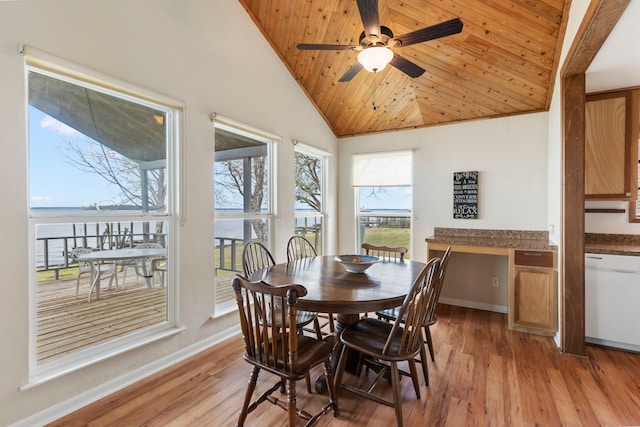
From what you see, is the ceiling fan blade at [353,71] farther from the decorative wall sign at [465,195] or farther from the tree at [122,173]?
the decorative wall sign at [465,195]

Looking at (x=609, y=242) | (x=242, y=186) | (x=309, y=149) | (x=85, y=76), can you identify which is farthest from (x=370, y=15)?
(x=609, y=242)

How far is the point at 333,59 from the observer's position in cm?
355

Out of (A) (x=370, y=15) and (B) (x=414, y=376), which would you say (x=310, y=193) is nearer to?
(A) (x=370, y=15)

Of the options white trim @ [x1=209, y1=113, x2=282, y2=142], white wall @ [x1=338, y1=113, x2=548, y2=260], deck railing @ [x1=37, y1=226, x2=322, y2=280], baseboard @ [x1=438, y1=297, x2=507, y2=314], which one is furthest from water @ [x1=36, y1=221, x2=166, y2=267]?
baseboard @ [x1=438, y1=297, x2=507, y2=314]

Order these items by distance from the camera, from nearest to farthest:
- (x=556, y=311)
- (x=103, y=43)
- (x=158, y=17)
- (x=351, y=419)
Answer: (x=351, y=419) < (x=103, y=43) < (x=158, y=17) < (x=556, y=311)

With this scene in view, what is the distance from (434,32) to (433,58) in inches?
52.7

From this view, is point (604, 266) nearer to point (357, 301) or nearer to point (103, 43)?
point (357, 301)

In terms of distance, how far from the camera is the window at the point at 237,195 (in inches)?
117

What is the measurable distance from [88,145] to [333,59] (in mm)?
2624

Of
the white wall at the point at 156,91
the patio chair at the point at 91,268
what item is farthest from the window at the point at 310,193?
the patio chair at the point at 91,268

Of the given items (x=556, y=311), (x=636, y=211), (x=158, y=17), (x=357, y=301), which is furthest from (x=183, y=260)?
(x=636, y=211)

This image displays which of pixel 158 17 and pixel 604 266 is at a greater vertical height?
pixel 158 17

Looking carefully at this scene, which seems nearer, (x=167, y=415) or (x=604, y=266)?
(x=167, y=415)

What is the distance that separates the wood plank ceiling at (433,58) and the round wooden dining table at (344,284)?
191 cm
